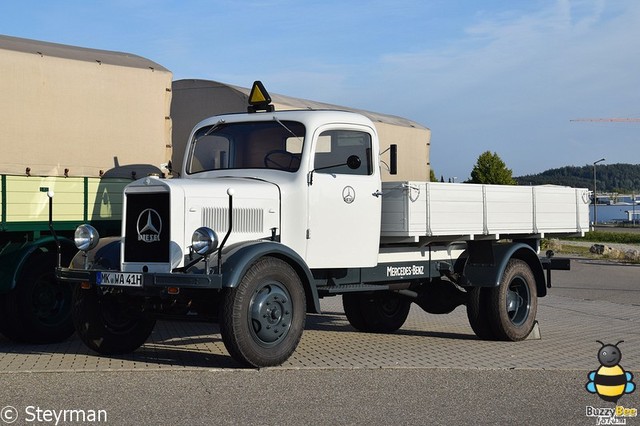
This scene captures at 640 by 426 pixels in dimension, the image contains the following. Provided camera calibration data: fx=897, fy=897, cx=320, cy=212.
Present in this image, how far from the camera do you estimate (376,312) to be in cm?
1174

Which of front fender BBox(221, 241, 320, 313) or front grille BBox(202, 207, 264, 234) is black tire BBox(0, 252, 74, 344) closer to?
front grille BBox(202, 207, 264, 234)

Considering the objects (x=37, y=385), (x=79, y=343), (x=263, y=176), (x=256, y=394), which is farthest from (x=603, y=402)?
(x=79, y=343)

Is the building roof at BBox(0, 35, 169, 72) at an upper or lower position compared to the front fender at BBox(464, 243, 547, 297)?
upper

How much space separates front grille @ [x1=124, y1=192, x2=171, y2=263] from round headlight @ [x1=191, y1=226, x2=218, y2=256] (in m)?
0.38

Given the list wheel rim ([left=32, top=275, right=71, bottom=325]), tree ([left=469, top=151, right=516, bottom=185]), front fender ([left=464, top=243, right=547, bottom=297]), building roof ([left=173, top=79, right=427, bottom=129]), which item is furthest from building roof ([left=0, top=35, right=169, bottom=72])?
tree ([left=469, top=151, right=516, bottom=185])

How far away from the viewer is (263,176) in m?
9.09

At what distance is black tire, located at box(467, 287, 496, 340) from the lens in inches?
428

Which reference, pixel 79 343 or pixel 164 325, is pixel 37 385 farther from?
pixel 164 325

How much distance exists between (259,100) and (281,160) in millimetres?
960

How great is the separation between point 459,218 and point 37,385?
511cm

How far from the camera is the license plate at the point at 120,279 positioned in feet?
26.2

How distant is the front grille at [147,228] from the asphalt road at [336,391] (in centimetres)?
105

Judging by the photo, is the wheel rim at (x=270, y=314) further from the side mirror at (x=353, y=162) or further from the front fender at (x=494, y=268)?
the front fender at (x=494, y=268)

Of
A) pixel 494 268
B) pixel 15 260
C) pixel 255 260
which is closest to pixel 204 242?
pixel 255 260
